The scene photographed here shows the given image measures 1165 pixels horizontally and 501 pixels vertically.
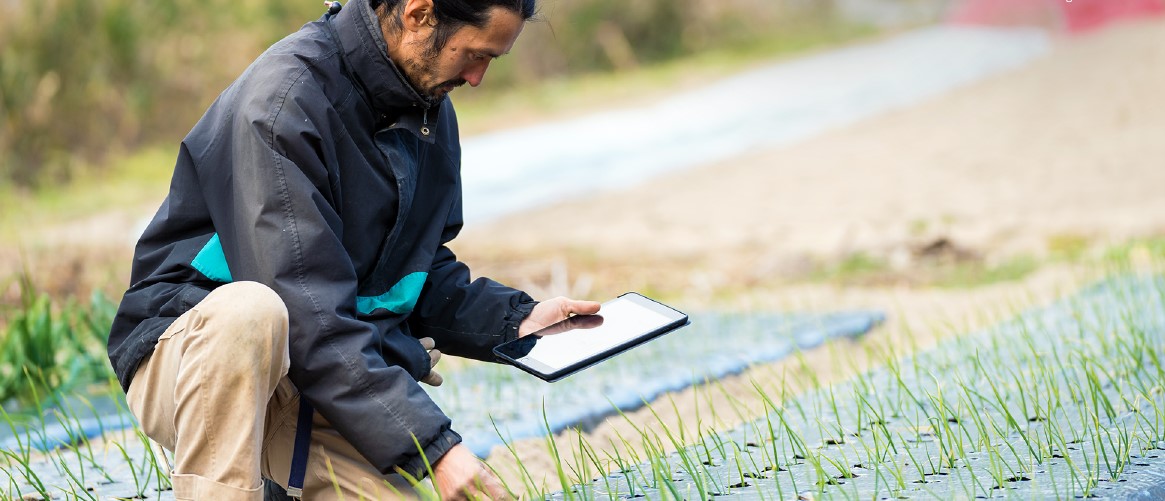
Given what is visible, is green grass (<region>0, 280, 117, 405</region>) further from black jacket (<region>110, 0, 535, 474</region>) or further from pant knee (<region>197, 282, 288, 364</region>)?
pant knee (<region>197, 282, 288, 364</region>)

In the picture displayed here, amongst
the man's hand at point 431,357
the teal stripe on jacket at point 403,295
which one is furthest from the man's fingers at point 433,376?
the teal stripe on jacket at point 403,295

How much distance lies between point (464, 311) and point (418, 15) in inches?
26.1

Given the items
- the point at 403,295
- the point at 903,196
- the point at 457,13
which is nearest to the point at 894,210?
the point at 903,196

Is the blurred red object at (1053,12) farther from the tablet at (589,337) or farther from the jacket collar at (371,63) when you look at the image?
the jacket collar at (371,63)

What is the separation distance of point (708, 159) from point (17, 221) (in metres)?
5.78

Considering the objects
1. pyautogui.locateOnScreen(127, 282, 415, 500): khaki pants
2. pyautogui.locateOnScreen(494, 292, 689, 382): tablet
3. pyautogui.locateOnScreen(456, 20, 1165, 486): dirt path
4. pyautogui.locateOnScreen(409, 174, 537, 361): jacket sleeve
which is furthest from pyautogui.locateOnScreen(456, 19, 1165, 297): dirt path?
pyautogui.locateOnScreen(127, 282, 415, 500): khaki pants

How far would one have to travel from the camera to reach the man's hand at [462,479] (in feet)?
7.10

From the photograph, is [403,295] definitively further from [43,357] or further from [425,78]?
[43,357]

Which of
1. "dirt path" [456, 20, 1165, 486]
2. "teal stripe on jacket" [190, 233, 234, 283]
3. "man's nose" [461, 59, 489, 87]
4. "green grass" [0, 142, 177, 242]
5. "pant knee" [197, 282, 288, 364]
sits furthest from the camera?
"green grass" [0, 142, 177, 242]

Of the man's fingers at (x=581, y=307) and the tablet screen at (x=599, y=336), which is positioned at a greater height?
the man's fingers at (x=581, y=307)

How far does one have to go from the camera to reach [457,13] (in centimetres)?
235

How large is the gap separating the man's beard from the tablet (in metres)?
0.51

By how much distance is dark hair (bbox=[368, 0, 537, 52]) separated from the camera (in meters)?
2.34

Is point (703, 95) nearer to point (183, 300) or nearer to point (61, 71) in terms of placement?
point (61, 71)
